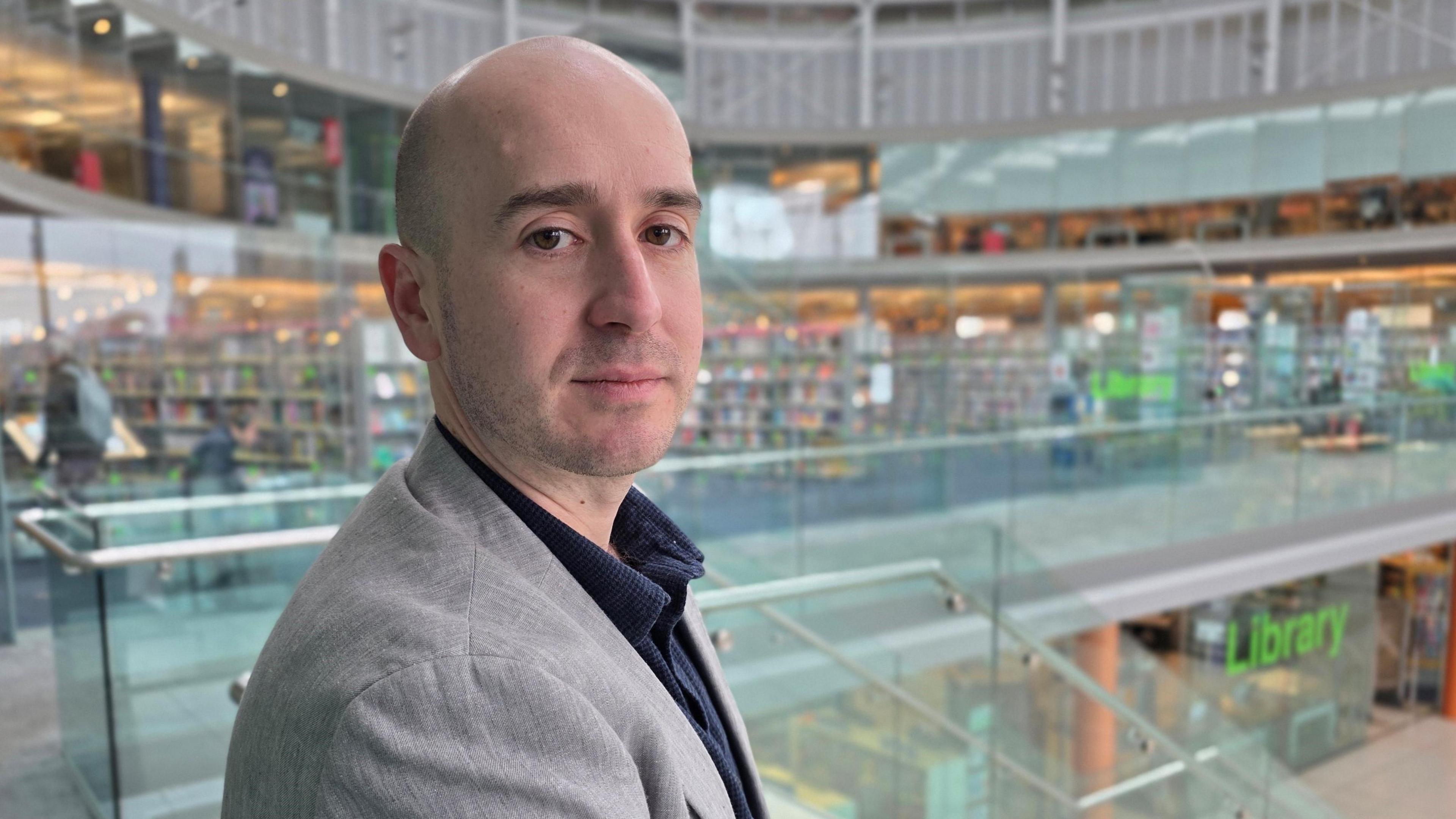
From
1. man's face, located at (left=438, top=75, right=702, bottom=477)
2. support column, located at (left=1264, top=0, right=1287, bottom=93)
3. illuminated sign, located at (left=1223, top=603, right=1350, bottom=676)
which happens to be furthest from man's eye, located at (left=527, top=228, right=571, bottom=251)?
support column, located at (left=1264, top=0, right=1287, bottom=93)

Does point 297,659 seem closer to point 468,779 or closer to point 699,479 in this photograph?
point 468,779

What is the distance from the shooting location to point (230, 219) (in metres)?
9.01

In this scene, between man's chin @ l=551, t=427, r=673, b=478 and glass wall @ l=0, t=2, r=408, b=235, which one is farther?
glass wall @ l=0, t=2, r=408, b=235

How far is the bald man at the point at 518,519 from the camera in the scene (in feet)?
1.73

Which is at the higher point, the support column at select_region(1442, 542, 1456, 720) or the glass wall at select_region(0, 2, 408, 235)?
the glass wall at select_region(0, 2, 408, 235)

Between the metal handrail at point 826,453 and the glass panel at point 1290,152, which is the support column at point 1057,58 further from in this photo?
the metal handrail at point 826,453

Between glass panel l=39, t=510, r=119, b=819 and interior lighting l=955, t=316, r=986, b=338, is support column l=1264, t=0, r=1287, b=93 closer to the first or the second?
interior lighting l=955, t=316, r=986, b=338

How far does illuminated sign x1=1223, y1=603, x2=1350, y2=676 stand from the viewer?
956 centimetres

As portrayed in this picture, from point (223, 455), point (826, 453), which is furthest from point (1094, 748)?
point (223, 455)

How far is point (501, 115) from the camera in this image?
2.17ft

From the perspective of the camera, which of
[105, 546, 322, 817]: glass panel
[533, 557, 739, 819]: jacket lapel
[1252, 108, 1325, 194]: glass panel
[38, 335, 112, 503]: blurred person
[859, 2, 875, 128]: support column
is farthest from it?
[859, 2, 875, 128]: support column

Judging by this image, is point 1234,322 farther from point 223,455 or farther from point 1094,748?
point 223,455

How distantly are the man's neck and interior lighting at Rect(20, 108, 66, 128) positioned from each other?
8178 millimetres

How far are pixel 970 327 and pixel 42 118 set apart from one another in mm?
10872
